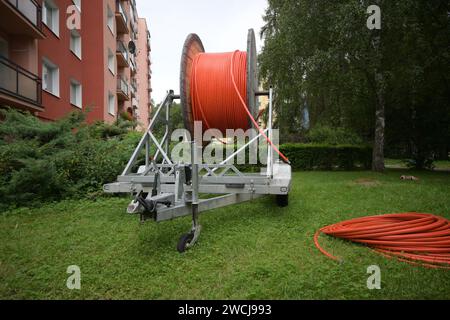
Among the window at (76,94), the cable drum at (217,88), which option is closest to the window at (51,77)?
the window at (76,94)

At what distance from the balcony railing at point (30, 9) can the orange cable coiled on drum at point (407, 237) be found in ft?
37.4

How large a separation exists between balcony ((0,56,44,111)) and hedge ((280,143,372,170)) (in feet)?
35.4

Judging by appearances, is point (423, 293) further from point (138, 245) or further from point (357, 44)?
point (357, 44)

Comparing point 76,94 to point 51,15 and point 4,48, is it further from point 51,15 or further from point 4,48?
point 4,48

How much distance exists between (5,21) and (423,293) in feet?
41.7

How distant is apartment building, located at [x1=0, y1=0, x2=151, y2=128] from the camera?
9.55 metres

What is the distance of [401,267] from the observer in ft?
9.23

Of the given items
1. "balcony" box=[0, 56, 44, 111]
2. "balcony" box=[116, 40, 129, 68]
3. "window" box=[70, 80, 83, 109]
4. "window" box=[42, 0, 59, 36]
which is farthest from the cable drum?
"balcony" box=[116, 40, 129, 68]

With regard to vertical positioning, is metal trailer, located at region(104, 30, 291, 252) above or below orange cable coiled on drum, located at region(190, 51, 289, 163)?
below

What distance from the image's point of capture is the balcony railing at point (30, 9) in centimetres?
951

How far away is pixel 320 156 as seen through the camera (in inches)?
602

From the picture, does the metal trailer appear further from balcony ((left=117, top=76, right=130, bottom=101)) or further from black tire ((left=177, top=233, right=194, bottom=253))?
balcony ((left=117, top=76, right=130, bottom=101))

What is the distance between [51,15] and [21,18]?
3.82 meters
